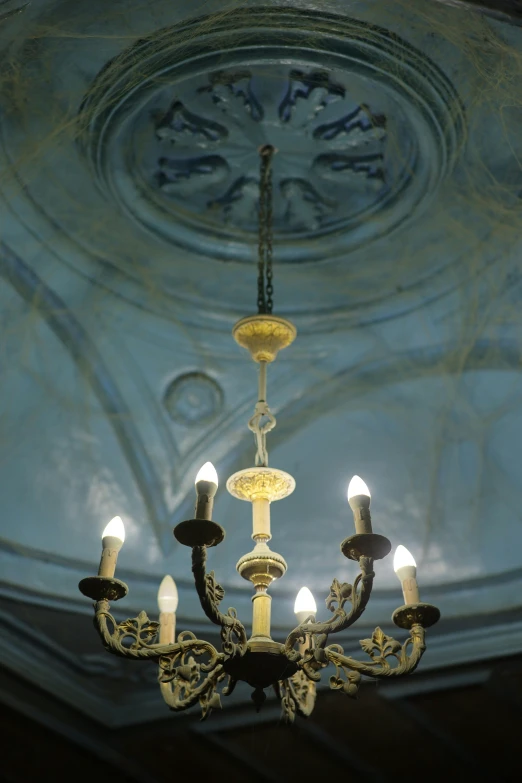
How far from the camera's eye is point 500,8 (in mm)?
3723

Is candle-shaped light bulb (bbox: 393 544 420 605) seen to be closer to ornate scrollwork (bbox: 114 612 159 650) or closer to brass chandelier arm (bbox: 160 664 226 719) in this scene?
brass chandelier arm (bbox: 160 664 226 719)

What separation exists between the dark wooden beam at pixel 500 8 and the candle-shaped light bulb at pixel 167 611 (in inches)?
102

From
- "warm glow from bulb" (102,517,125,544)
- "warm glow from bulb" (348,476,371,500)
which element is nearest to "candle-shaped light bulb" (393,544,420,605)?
"warm glow from bulb" (348,476,371,500)

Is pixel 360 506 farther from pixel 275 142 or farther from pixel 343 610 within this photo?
pixel 275 142

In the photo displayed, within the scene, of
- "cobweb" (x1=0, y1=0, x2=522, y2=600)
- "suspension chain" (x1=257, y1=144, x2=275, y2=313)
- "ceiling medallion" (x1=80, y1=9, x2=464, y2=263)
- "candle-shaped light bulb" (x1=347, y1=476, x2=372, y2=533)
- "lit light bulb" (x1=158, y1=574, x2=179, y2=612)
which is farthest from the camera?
"suspension chain" (x1=257, y1=144, x2=275, y2=313)

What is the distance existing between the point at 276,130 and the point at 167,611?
8.57 feet

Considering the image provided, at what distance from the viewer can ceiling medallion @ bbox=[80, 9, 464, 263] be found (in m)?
4.70

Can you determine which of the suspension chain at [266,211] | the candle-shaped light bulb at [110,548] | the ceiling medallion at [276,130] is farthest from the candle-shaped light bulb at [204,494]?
the ceiling medallion at [276,130]

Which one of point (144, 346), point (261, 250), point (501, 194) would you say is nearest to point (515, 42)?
point (501, 194)

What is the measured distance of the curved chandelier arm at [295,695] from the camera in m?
3.67

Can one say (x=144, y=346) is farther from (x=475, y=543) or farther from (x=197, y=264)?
(x=475, y=543)

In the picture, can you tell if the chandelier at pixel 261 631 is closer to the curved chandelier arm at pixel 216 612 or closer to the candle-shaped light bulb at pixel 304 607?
the curved chandelier arm at pixel 216 612

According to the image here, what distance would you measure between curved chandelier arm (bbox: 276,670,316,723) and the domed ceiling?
2852 millimetres

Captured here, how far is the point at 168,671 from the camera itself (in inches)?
141
